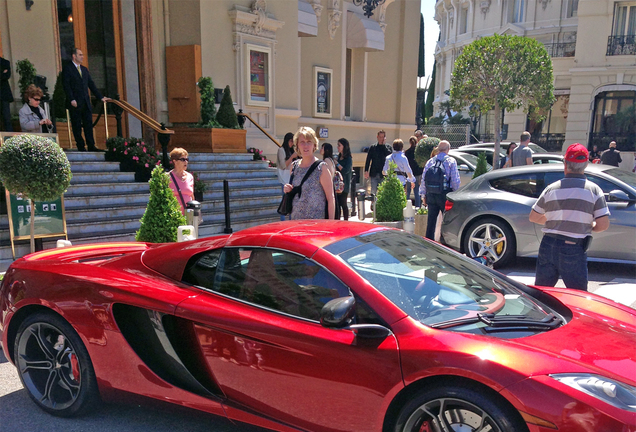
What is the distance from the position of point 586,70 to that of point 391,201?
2530 centimetres

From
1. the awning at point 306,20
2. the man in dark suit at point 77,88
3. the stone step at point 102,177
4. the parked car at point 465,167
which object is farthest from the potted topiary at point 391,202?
the awning at point 306,20

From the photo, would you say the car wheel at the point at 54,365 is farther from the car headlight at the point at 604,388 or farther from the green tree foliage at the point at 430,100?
the green tree foliage at the point at 430,100

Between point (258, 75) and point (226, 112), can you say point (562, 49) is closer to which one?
point (258, 75)

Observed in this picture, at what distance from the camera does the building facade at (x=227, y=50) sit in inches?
391

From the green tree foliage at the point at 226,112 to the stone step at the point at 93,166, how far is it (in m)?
3.15

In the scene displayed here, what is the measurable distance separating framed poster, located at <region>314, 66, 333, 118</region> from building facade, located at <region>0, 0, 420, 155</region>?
0.12ft

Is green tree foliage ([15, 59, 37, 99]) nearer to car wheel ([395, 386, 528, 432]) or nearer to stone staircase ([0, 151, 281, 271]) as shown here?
stone staircase ([0, 151, 281, 271])

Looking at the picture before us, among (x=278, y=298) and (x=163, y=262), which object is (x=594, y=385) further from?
(x=163, y=262)

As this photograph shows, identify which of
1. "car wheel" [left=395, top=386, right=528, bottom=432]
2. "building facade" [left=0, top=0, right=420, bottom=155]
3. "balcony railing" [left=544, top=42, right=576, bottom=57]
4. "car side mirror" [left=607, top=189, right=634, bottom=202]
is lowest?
"car wheel" [left=395, top=386, right=528, bottom=432]

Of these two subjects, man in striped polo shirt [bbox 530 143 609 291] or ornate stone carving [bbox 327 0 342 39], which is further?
ornate stone carving [bbox 327 0 342 39]

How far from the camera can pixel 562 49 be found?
110 ft

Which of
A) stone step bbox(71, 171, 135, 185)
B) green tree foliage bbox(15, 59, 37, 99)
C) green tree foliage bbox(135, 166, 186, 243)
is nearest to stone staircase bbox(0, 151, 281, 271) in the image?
stone step bbox(71, 171, 135, 185)

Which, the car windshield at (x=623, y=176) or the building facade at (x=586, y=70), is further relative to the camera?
the building facade at (x=586, y=70)

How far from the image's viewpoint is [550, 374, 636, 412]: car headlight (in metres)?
2.01
